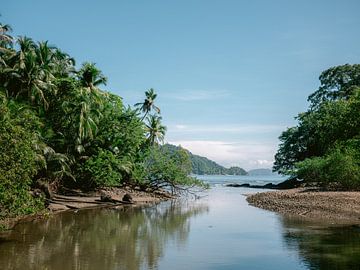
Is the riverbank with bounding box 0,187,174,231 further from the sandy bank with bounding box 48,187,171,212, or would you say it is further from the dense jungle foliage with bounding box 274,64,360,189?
the dense jungle foliage with bounding box 274,64,360,189

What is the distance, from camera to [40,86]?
37188 millimetres

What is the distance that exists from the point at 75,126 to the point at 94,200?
23.9ft

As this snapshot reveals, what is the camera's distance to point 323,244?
19.8 meters

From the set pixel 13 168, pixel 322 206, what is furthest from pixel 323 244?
pixel 13 168

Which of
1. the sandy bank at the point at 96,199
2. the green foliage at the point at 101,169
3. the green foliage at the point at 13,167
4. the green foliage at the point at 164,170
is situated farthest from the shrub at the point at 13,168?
the green foliage at the point at 164,170

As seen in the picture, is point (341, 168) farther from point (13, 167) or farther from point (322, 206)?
point (13, 167)

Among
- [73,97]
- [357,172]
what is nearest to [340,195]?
[357,172]

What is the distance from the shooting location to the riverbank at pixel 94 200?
3250 centimetres

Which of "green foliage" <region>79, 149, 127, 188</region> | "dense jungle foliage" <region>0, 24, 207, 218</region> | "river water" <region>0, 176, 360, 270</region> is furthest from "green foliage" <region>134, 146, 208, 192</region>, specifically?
"river water" <region>0, 176, 360, 270</region>

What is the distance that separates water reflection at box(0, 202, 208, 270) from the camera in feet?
53.7

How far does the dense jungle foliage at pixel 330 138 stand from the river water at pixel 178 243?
17.0 meters

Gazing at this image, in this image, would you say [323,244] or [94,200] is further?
[94,200]

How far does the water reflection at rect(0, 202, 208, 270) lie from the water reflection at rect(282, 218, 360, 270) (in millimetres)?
5987

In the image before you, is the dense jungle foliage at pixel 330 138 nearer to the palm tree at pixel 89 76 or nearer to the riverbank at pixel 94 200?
the riverbank at pixel 94 200
